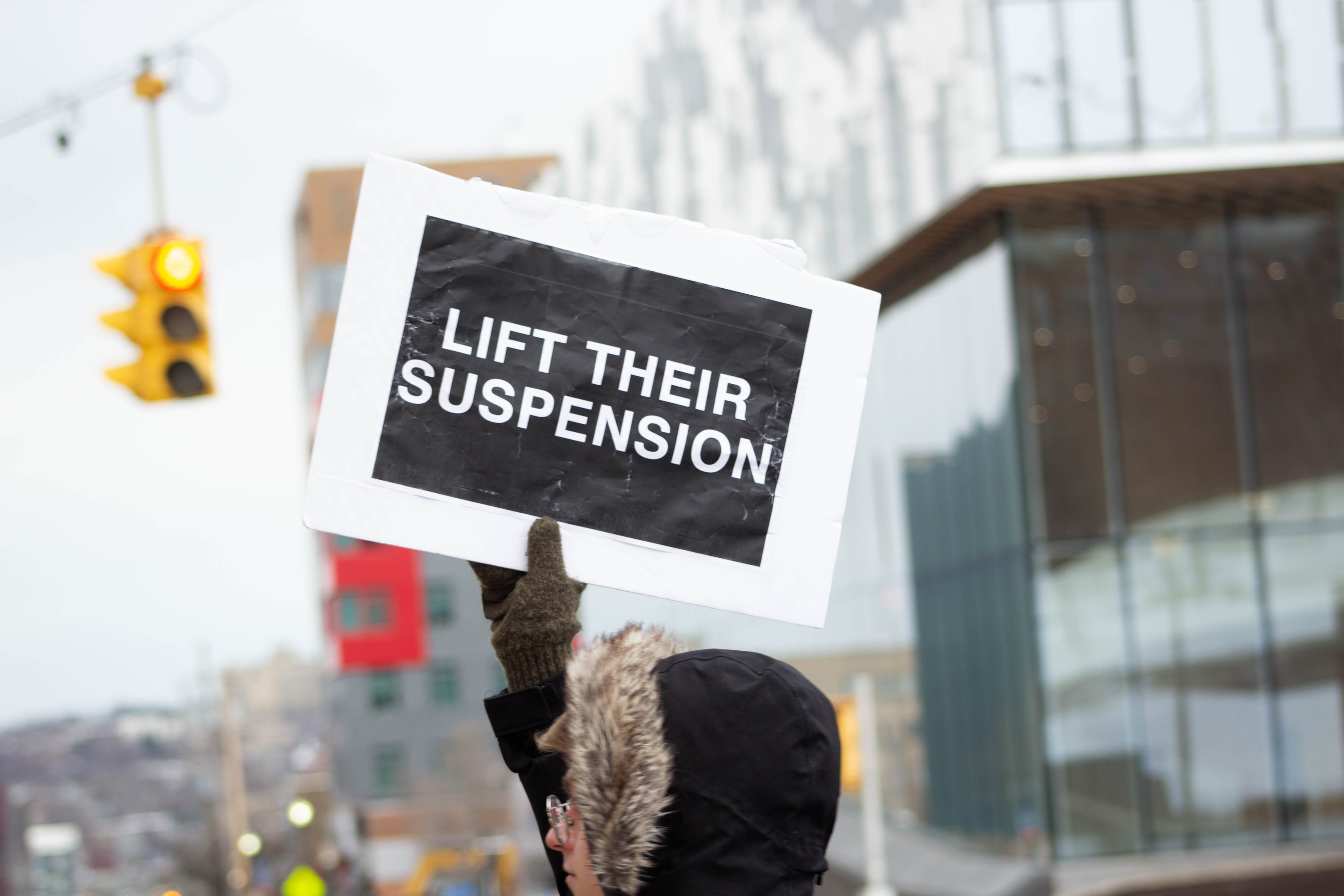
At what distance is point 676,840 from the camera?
1.70m

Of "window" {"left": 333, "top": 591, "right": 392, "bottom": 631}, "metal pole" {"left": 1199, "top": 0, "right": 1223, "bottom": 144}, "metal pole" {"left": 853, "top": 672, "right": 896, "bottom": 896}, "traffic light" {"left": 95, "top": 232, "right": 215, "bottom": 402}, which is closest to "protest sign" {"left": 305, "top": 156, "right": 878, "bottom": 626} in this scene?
"traffic light" {"left": 95, "top": 232, "right": 215, "bottom": 402}

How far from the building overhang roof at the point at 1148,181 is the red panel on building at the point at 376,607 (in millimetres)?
30292

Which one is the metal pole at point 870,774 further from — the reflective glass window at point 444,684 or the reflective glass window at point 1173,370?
the reflective glass window at point 444,684

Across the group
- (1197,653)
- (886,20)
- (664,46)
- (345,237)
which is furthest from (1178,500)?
(345,237)

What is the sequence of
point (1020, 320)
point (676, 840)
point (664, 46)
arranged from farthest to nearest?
point (664, 46) → point (1020, 320) → point (676, 840)

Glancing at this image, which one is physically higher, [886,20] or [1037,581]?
[886,20]

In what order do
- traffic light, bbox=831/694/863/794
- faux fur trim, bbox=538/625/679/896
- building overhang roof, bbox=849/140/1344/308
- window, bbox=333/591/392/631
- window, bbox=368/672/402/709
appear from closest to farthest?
faux fur trim, bbox=538/625/679/896 < traffic light, bbox=831/694/863/794 < building overhang roof, bbox=849/140/1344/308 < window, bbox=333/591/392/631 < window, bbox=368/672/402/709

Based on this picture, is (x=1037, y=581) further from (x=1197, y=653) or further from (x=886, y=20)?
(x=886, y=20)

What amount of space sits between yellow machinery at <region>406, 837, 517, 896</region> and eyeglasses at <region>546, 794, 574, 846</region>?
79.1 ft

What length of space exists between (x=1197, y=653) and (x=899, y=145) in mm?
7911

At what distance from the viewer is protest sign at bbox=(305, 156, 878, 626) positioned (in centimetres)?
197

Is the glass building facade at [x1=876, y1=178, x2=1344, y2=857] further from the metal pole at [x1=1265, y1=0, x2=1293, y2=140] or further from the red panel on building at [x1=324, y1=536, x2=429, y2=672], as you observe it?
the red panel on building at [x1=324, y1=536, x2=429, y2=672]

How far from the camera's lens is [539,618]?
6.19 feet

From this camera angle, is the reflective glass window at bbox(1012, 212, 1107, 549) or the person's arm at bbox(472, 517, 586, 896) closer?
the person's arm at bbox(472, 517, 586, 896)
